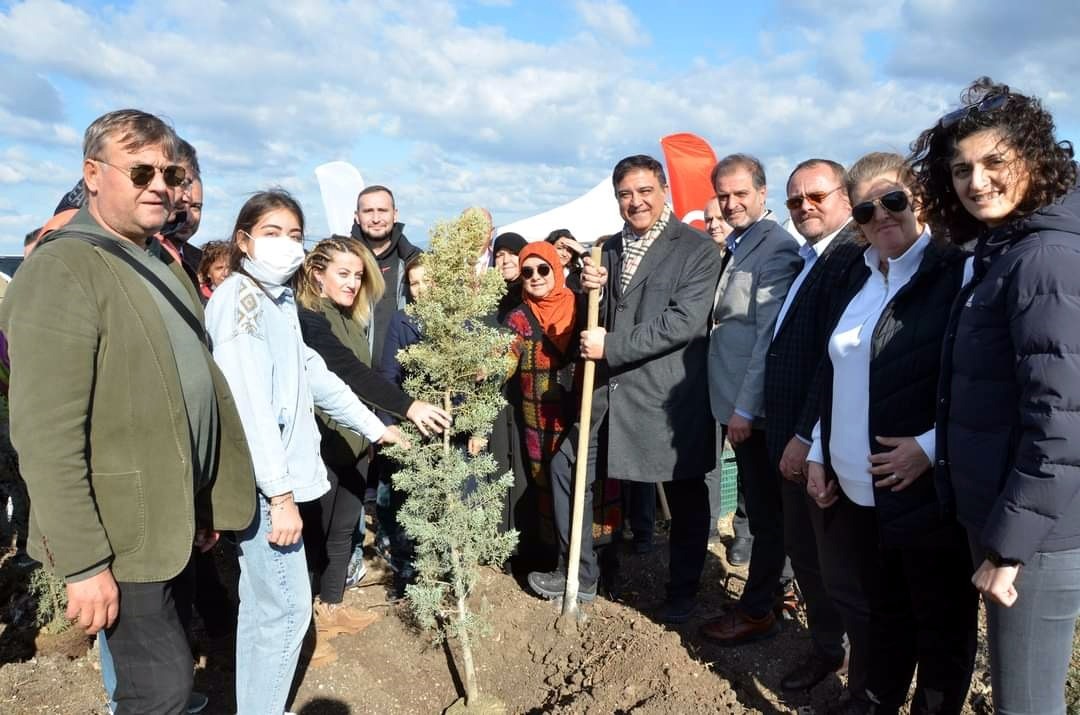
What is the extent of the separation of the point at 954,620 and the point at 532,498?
2826 millimetres

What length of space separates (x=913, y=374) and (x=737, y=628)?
2.13 m

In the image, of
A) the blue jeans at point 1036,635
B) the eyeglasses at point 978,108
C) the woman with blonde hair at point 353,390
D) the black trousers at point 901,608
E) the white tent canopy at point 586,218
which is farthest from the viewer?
the white tent canopy at point 586,218

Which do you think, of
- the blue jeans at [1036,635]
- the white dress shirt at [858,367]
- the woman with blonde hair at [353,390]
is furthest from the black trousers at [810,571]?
the woman with blonde hair at [353,390]

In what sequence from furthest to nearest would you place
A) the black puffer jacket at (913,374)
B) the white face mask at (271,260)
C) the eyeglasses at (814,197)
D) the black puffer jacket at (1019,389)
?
the eyeglasses at (814,197) < the white face mask at (271,260) < the black puffer jacket at (913,374) < the black puffer jacket at (1019,389)

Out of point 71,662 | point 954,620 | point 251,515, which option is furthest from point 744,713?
point 71,662

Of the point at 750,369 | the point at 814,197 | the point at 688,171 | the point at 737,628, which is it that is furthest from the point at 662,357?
the point at 688,171

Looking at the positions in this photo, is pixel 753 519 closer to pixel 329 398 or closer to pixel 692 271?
pixel 692 271

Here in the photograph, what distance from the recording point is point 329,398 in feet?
10.6

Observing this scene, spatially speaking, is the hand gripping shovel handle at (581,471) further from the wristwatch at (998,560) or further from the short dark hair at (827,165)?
the wristwatch at (998,560)

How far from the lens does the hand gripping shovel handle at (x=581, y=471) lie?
3953 millimetres

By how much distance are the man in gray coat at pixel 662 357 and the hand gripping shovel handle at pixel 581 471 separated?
0.27 ft

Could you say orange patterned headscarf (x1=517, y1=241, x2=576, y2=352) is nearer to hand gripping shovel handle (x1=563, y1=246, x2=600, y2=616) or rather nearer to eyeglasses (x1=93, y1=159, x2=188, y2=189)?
hand gripping shovel handle (x1=563, y1=246, x2=600, y2=616)

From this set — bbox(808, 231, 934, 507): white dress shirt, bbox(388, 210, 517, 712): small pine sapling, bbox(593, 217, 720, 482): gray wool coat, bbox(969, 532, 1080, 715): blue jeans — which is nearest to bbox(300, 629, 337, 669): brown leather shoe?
bbox(388, 210, 517, 712): small pine sapling

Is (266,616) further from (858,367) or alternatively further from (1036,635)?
(1036,635)
